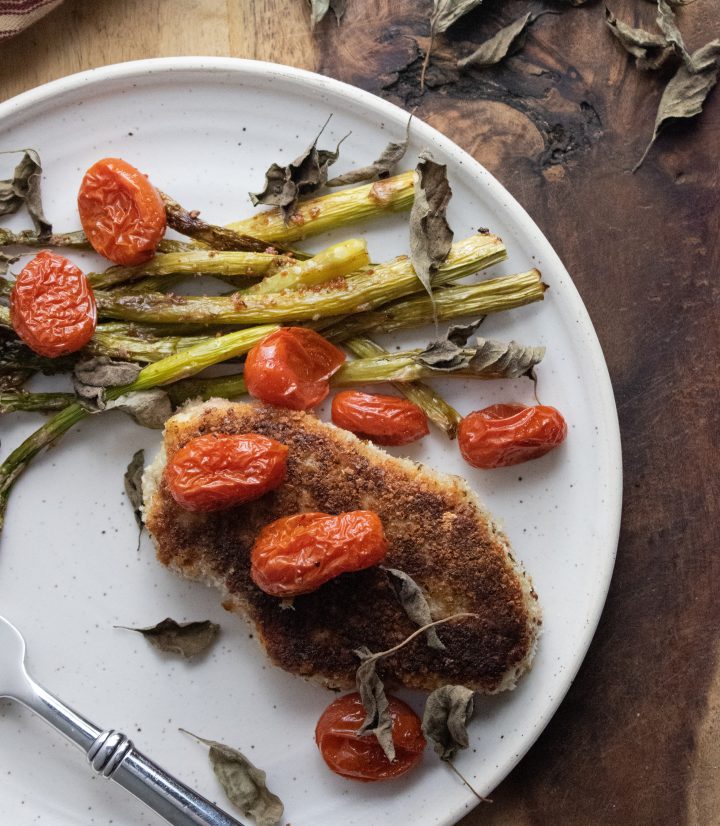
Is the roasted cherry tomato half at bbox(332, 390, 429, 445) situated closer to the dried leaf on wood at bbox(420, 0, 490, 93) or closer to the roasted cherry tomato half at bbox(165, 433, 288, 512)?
the roasted cherry tomato half at bbox(165, 433, 288, 512)

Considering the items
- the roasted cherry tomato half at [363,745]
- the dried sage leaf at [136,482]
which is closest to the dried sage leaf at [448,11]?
the dried sage leaf at [136,482]

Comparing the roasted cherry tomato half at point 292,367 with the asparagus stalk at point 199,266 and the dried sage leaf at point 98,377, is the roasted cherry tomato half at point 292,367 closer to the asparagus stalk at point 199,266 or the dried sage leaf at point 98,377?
the asparagus stalk at point 199,266

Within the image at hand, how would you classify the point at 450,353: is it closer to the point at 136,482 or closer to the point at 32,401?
the point at 136,482

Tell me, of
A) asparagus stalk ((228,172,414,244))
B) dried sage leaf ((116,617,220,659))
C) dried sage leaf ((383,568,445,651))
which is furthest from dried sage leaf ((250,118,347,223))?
dried sage leaf ((116,617,220,659))

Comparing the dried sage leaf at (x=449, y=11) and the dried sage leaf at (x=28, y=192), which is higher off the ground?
the dried sage leaf at (x=449, y=11)

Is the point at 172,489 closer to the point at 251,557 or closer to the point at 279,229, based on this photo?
the point at 251,557

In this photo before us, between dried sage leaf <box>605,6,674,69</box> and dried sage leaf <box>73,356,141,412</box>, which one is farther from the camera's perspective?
dried sage leaf <box>605,6,674,69</box>

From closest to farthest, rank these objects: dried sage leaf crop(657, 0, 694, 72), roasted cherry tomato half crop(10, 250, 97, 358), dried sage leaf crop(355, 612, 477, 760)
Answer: dried sage leaf crop(355, 612, 477, 760)
roasted cherry tomato half crop(10, 250, 97, 358)
dried sage leaf crop(657, 0, 694, 72)
